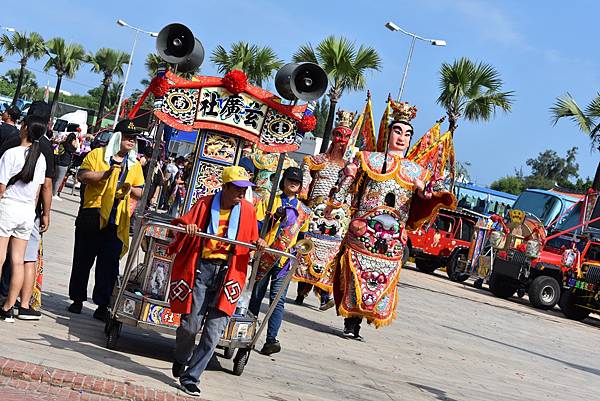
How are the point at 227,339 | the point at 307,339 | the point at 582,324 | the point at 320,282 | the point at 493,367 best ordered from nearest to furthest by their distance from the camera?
the point at 227,339 < the point at 307,339 < the point at 493,367 < the point at 320,282 < the point at 582,324

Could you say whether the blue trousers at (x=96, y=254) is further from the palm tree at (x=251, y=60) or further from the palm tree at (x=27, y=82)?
the palm tree at (x=27, y=82)

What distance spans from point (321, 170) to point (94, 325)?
5104 millimetres

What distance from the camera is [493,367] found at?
1175cm

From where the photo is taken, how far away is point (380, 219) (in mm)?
11023

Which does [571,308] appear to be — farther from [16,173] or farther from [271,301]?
[16,173]

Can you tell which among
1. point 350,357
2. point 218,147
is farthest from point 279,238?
point 350,357

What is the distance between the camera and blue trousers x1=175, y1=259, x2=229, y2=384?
23.0 feet

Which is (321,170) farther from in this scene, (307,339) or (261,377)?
(261,377)

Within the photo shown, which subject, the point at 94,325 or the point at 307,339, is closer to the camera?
the point at 94,325

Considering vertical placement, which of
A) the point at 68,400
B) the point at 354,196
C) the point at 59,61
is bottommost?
the point at 68,400

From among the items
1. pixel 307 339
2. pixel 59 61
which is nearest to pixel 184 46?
pixel 307 339

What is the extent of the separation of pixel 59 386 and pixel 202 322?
1.25m

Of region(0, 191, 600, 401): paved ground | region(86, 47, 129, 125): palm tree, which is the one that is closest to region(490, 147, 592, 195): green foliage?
region(86, 47, 129, 125): palm tree

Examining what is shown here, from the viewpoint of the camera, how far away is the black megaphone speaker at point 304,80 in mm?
7914
